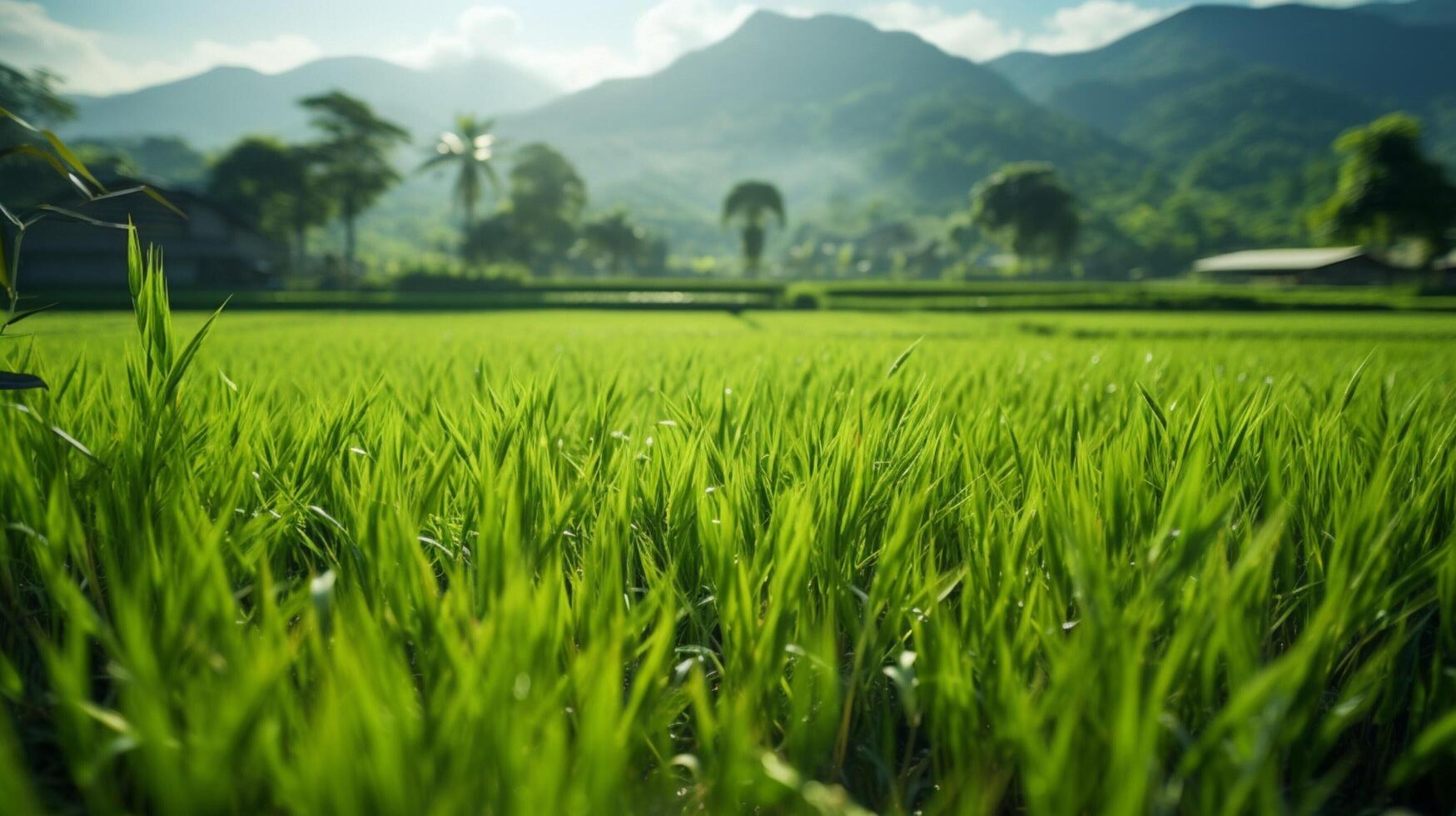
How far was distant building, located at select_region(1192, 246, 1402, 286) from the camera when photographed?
4506 cm

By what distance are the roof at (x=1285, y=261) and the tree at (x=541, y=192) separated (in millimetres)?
50632

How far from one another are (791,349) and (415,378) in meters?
3.22

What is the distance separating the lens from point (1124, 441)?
1.48m

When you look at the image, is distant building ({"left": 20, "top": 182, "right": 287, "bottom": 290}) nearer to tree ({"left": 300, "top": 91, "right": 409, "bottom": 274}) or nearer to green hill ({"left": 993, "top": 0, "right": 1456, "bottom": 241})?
tree ({"left": 300, "top": 91, "right": 409, "bottom": 274})

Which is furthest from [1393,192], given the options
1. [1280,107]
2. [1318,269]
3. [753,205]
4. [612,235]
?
[1280,107]

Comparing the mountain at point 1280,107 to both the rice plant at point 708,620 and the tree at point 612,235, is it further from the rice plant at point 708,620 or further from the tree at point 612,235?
the rice plant at point 708,620

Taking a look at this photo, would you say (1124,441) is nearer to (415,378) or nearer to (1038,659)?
(1038,659)

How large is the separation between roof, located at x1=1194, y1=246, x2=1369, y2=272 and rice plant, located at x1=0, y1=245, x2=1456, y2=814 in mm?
58585

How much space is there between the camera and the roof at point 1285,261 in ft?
151

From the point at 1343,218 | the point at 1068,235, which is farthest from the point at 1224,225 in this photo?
the point at 1343,218

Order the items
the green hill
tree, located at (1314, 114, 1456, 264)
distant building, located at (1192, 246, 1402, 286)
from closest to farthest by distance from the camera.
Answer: tree, located at (1314, 114, 1456, 264)
distant building, located at (1192, 246, 1402, 286)
the green hill

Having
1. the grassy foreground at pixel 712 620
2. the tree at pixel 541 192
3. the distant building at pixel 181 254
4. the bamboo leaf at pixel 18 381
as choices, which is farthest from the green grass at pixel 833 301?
the tree at pixel 541 192

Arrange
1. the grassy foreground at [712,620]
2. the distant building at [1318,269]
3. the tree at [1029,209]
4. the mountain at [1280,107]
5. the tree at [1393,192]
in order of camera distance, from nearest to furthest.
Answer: the grassy foreground at [712,620] → the tree at [1393,192] → the distant building at [1318,269] → the tree at [1029,209] → the mountain at [1280,107]

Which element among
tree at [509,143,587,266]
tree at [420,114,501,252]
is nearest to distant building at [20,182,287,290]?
tree at [420,114,501,252]
